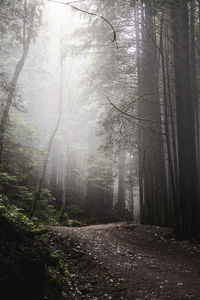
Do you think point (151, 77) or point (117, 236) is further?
point (151, 77)

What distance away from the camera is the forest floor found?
370 centimetres

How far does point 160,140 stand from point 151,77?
8.70 ft

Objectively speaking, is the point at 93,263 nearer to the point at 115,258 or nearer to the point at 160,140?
the point at 115,258

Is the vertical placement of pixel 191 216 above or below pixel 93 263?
above

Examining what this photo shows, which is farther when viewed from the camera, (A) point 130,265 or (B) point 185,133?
(B) point 185,133

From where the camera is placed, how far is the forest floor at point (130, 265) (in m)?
3.70

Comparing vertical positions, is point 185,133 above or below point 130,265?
above

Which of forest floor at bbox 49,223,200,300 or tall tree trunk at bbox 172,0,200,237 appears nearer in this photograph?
forest floor at bbox 49,223,200,300

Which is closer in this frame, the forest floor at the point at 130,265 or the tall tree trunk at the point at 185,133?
the forest floor at the point at 130,265

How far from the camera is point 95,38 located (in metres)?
12.5

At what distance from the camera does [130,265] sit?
16.1ft

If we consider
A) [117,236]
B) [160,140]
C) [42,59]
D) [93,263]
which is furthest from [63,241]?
[42,59]

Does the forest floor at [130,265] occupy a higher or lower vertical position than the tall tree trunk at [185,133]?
lower

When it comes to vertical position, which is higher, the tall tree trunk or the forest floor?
the tall tree trunk
